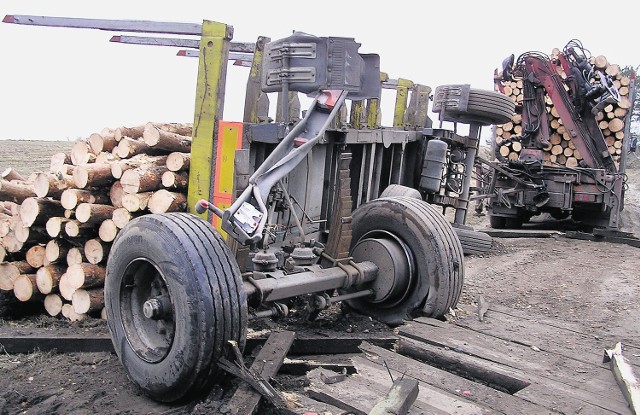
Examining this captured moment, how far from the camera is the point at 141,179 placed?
477 cm

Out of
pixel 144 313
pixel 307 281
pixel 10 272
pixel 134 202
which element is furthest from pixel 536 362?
pixel 10 272

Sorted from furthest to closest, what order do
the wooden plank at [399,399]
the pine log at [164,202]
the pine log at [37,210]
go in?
the pine log at [37,210]
the pine log at [164,202]
the wooden plank at [399,399]

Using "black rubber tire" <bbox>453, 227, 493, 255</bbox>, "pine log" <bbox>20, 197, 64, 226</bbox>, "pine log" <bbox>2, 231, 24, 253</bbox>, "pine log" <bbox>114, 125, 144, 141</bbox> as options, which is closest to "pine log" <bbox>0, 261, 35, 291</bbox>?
"pine log" <bbox>2, 231, 24, 253</bbox>

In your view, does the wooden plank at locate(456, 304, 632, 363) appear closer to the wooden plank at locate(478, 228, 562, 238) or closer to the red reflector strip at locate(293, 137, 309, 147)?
the red reflector strip at locate(293, 137, 309, 147)

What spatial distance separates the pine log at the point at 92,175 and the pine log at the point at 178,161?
0.48 m

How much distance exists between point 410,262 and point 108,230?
7.42 feet

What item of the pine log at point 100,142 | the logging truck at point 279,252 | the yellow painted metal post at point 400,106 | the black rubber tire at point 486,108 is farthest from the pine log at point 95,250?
the yellow painted metal post at point 400,106

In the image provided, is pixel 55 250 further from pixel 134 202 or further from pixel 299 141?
pixel 299 141

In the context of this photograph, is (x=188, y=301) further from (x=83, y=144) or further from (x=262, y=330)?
(x=83, y=144)

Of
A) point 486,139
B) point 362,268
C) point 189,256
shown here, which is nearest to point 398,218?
point 362,268

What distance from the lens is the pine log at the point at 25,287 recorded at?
4992mm

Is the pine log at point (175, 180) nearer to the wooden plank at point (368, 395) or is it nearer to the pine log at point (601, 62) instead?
the wooden plank at point (368, 395)

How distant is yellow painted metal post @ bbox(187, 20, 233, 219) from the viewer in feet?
14.8

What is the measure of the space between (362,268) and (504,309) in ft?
4.65
